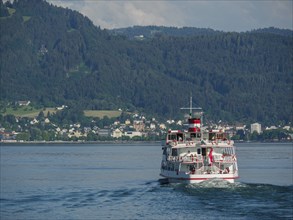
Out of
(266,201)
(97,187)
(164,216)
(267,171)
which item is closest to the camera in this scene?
(164,216)

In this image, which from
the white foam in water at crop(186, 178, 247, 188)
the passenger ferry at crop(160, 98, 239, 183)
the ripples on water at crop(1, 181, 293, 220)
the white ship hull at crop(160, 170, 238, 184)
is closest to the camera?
the ripples on water at crop(1, 181, 293, 220)

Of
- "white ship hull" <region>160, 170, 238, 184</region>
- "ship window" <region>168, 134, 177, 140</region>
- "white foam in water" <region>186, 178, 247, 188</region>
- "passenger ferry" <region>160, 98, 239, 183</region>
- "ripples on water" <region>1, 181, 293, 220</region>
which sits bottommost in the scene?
"ripples on water" <region>1, 181, 293, 220</region>

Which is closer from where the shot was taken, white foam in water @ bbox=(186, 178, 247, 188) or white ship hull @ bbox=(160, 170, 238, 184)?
white foam in water @ bbox=(186, 178, 247, 188)

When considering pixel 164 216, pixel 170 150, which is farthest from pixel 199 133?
pixel 164 216

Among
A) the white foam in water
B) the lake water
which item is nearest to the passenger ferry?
the white foam in water

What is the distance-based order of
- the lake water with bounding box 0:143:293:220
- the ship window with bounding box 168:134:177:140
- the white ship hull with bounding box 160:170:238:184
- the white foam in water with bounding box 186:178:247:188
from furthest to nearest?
the ship window with bounding box 168:134:177:140 < the white ship hull with bounding box 160:170:238:184 < the white foam in water with bounding box 186:178:247:188 < the lake water with bounding box 0:143:293:220

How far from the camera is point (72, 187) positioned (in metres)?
100

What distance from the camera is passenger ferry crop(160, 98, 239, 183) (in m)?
90.9

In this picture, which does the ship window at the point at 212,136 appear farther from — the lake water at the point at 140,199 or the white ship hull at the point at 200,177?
the white ship hull at the point at 200,177

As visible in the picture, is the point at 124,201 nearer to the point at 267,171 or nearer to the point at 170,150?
the point at 170,150

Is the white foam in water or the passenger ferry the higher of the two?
the passenger ferry

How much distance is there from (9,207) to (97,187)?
19364 millimetres

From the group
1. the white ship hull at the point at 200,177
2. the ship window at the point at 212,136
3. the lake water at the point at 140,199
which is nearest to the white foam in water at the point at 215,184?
the lake water at the point at 140,199

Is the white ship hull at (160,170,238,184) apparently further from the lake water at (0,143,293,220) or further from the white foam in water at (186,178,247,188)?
the lake water at (0,143,293,220)
